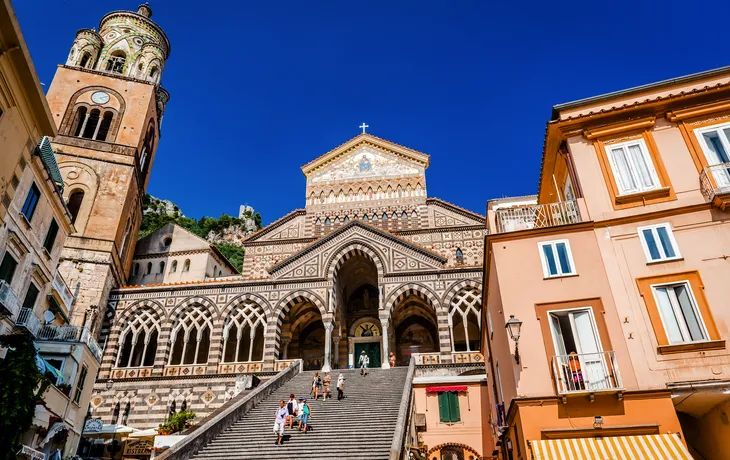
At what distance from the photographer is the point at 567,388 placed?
10.7m

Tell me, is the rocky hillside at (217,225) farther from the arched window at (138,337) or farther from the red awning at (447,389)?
the red awning at (447,389)

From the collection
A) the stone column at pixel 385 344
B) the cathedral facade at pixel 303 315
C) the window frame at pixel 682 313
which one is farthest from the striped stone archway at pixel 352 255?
the window frame at pixel 682 313

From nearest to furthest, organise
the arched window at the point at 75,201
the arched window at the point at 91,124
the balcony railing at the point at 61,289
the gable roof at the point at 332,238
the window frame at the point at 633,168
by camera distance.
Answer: the window frame at the point at 633,168 < the balcony railing at the point at 61,289 < the gable roof at the point at 332,238 < the arched window at the point at 75,201 < the arched window at the point at 91,124

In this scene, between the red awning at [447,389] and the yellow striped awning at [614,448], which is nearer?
the yellow striped awning at [614,448]

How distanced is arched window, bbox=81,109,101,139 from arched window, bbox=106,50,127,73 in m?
4.51

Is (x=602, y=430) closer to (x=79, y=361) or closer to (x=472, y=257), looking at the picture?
(x=79, y=361)

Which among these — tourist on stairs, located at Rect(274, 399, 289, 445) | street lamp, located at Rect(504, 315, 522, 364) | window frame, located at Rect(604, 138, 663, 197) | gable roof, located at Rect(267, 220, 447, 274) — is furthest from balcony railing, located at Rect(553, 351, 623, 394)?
gable roof, located at Rect(267, 220, 447, 274)

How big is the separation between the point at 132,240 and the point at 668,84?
103 ft

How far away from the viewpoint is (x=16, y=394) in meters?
13.1

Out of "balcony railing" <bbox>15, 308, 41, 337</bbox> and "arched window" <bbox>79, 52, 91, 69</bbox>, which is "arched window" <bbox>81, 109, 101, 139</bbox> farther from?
"balcony railing" <bbox>15, 308, 41, 337</bbox>

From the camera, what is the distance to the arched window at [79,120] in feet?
108

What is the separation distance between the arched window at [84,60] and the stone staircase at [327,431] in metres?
29.7

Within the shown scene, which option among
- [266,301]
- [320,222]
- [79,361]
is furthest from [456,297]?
[79,361]

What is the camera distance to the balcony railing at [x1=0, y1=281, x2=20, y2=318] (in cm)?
1586
